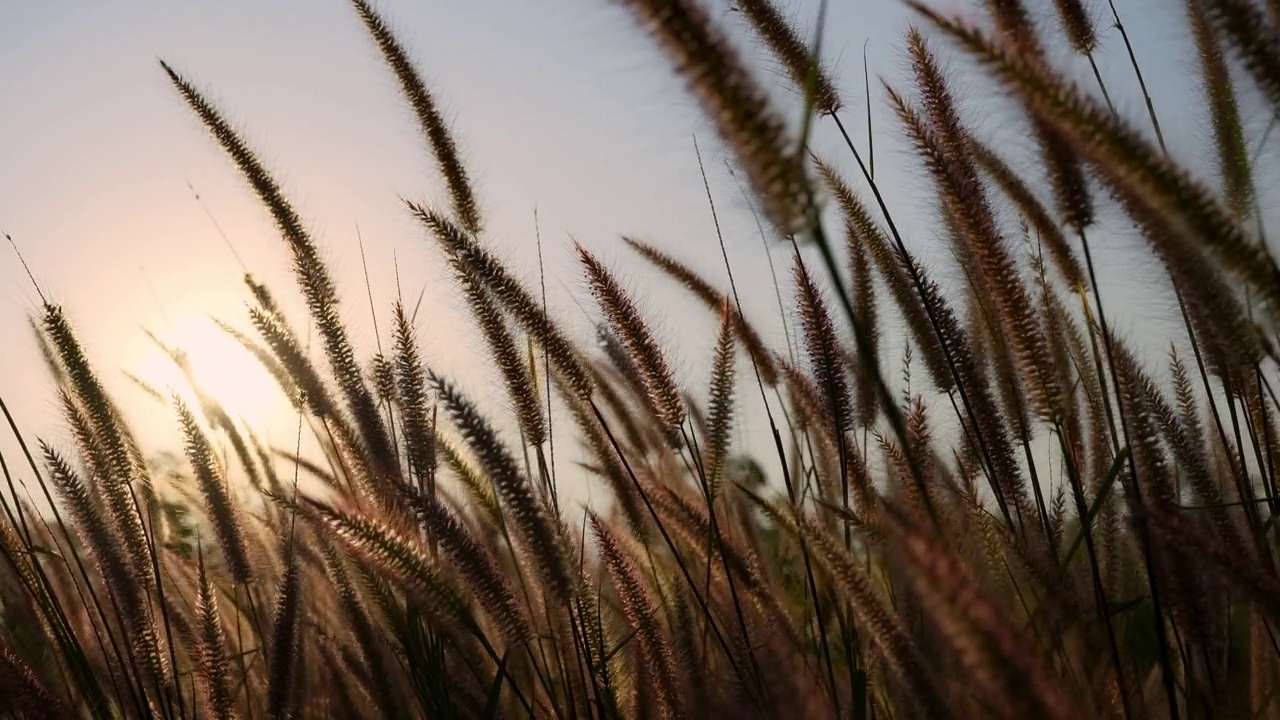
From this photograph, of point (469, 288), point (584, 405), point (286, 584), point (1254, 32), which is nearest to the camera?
point (1254, 32)

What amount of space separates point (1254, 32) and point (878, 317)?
140 centimetres

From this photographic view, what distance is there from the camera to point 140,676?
7.93ft

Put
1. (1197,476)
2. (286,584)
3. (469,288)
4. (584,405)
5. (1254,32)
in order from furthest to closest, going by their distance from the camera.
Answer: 1. (584,405)
2. (469,288)
3. (286,584)
4. (1197,476)
5. (1254,32)

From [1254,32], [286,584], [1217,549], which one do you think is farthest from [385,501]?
[1254,32]

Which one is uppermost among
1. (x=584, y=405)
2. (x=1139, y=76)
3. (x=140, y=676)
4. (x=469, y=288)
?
(x=1139, y=76)

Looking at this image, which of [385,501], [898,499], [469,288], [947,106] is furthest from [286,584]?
[947,106]

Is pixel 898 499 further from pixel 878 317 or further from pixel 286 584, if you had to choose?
pixel 286 584

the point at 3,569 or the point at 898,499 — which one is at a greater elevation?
the point at 3,569

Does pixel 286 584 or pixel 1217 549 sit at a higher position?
pixel 286 584

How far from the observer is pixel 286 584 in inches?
93.5

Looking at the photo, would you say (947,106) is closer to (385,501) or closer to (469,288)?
(469,288)

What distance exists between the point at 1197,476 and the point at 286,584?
185 centimetres

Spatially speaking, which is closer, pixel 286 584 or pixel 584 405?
pixel 286 584

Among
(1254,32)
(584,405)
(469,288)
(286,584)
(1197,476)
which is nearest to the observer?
(1254,32)
